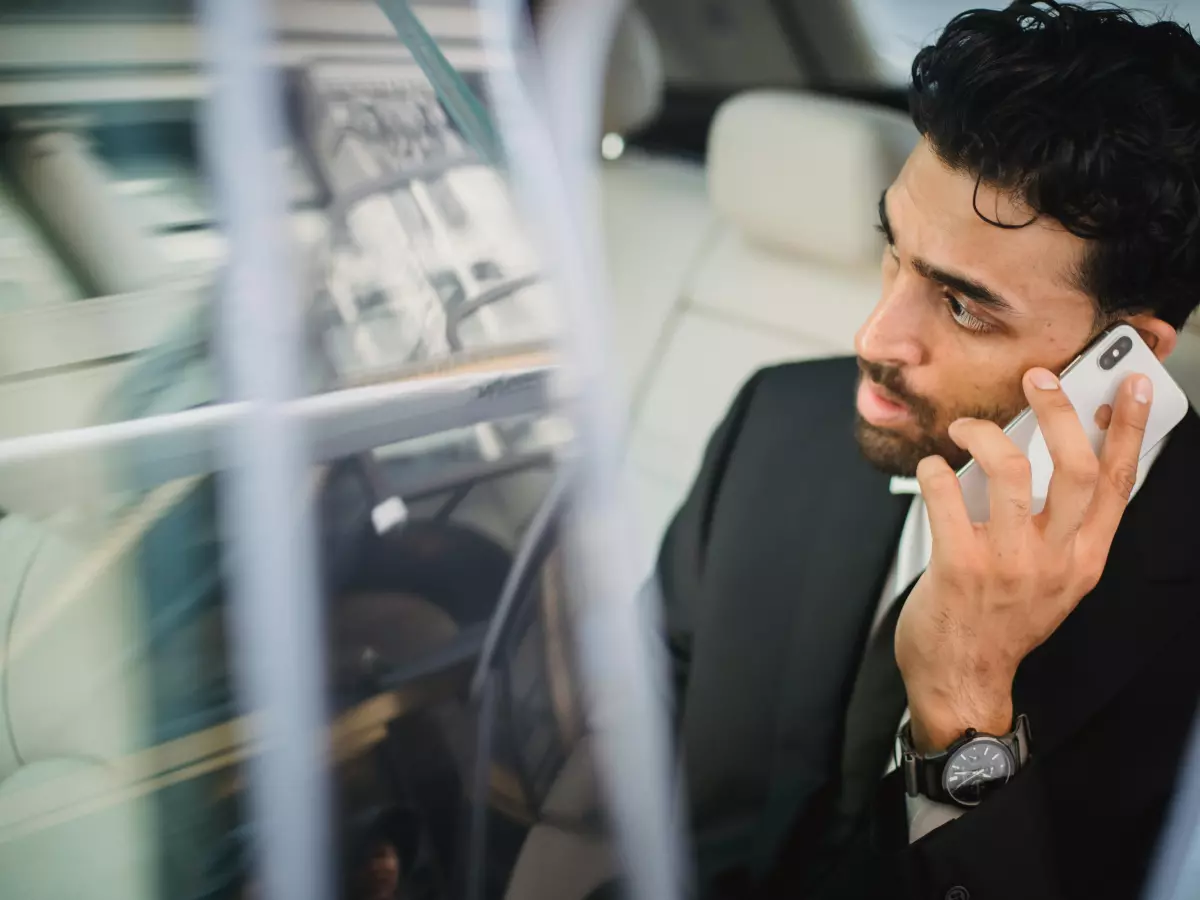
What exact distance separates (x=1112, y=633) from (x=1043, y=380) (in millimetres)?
235

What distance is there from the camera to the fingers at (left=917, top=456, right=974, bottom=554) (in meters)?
0.75

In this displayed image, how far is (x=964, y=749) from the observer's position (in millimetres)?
773

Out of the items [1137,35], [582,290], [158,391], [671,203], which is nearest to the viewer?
[1137,35]

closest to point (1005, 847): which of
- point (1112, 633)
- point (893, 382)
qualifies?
point (1112, 633)

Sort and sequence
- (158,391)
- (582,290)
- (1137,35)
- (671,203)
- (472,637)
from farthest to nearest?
1. (671,203)
2. (582,290)
3. (472,637)
4. (158,391)
5. (1137,35)

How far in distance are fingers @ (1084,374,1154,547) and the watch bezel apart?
197 mm

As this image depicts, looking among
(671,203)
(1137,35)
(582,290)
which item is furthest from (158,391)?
(1137,35)

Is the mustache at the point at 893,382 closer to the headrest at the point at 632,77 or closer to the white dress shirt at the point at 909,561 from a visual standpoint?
the white dress shirt at the point at 909,561

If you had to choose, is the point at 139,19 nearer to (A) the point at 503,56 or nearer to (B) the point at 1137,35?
(A) the point at 503,56

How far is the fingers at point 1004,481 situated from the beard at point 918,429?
0.15ft

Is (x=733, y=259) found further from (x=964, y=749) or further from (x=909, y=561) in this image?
(x=964, y=749)

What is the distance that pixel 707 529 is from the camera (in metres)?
1.12

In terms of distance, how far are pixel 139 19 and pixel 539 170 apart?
471 millimetres

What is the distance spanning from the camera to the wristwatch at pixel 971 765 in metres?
0.77
